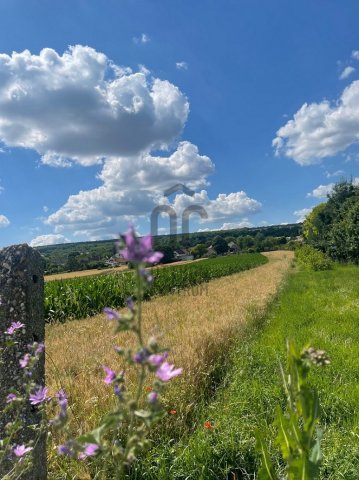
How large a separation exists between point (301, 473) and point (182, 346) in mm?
3828

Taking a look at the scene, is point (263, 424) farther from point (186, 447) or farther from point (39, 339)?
point (39, 339)

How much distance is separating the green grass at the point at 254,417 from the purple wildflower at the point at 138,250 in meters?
2.45

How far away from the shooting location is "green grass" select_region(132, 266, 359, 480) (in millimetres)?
3320

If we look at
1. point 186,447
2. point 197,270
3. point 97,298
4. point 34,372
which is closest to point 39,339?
point 34,372

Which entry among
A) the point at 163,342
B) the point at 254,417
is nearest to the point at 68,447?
the point at 254,417

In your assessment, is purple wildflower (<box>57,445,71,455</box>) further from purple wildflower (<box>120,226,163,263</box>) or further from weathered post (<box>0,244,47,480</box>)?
weathered post (<box>0,244,47,480</box>)

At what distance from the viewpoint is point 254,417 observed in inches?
167

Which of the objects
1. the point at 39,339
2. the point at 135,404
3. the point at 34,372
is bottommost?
the point at 34,372

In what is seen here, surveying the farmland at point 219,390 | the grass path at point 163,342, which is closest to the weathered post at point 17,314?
the farmland at point 219,390

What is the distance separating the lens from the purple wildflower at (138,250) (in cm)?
99

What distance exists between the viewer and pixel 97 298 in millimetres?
→ 15914

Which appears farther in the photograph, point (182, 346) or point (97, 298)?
point (97, 298)

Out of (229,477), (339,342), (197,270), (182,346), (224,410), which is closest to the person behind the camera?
(229,477)

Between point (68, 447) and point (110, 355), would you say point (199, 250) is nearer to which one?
point (110, 355)
